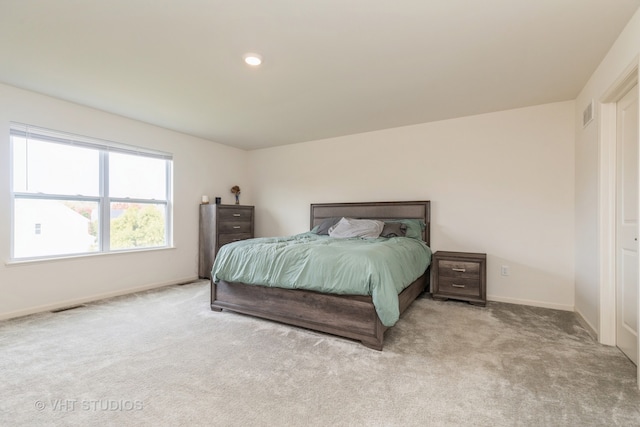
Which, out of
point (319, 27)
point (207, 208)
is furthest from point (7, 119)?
point (319, 27)

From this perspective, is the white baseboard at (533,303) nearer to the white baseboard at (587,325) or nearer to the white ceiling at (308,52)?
the white baseboard at (587,325)

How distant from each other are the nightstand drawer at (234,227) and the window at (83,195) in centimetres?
78

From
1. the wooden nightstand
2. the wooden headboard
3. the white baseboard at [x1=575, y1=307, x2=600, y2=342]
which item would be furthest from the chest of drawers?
the white baseboard at [x1=575, y1=307, x2=600, y2=342]

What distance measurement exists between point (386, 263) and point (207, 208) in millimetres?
3394

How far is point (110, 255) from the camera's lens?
3.78 meters

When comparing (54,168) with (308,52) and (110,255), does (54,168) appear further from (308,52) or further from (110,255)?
(308,52)

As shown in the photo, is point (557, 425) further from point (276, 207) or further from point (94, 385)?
point (276, 207)

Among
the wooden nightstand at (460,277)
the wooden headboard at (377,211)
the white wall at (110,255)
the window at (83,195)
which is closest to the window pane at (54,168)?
the window at (83,195)

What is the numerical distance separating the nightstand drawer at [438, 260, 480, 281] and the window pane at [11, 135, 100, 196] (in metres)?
4.41

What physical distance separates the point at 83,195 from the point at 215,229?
1.70 metres

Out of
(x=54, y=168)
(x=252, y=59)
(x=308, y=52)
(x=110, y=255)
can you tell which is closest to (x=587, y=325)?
(x=308, y=52)

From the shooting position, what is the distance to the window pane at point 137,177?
391cm

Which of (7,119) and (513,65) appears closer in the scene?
(513,65)

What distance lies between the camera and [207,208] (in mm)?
4816
